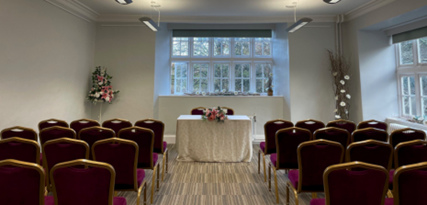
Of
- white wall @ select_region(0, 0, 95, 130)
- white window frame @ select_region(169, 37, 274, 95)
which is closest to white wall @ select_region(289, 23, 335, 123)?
white window frame @ select_region(169, 37, 274, 95)

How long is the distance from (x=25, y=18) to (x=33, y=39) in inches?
13.9

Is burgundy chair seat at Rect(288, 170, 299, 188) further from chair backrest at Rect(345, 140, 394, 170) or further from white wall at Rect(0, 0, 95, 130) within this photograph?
white wall at Rect(0, 0, 95, 130)

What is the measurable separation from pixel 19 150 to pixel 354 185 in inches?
113

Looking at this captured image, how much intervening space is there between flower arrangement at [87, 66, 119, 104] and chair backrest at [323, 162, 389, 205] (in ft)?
16.6

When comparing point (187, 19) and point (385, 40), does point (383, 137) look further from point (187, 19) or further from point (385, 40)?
point (187, 19)

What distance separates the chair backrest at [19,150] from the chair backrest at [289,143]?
2.57 meters

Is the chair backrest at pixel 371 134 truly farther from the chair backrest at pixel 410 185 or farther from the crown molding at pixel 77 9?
the crown molding at pixel 77 9

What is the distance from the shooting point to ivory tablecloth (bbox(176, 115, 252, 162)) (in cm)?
402

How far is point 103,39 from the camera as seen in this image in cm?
563

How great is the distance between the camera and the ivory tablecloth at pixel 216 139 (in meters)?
4.02

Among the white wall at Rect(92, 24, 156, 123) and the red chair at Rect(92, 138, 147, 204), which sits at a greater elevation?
the white wall at Rect(92, 24, 156, 123)

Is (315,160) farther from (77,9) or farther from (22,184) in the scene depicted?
(77,9)

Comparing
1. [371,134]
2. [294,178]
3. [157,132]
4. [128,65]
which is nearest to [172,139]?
[128,65]

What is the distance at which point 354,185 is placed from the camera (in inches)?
55.6
